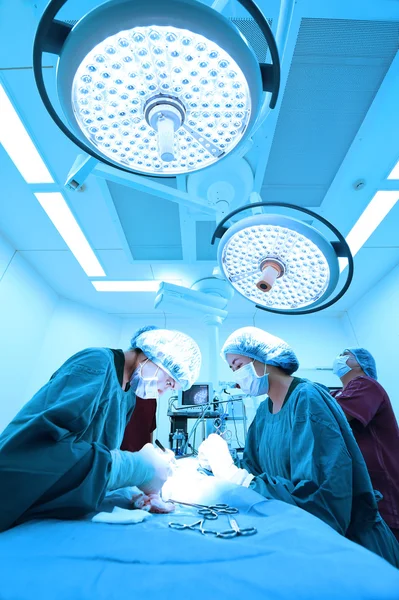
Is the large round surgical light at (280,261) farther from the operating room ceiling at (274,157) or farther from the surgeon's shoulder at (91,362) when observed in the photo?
Result: the surgeon's shoulder at (91,362)

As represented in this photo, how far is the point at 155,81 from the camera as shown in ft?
1.73

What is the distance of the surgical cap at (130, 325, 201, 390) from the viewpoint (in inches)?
46.9

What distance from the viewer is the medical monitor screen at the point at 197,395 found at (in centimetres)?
210

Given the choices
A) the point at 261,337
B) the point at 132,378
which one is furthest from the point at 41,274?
the point at 261,337

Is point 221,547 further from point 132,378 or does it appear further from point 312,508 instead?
point 132,378

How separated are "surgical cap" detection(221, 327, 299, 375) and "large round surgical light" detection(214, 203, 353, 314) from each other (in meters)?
0.51

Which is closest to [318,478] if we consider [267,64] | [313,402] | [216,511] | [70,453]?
[313,402]

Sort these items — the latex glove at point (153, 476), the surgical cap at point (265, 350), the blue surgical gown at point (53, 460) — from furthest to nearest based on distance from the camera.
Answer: the surgical cap at point (265, 350) < the latex glove at point (153, 476) < the blue surgical gown at point (53, 460)

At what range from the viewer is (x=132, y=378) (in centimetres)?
121

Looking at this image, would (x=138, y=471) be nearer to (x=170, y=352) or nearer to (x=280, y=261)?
(x=170, y=352)

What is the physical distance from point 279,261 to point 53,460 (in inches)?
29.2

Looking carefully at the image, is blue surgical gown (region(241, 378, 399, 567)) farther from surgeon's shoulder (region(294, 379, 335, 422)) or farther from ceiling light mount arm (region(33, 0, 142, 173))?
ceiling light mount arm (region(33, 0, 142, 173))

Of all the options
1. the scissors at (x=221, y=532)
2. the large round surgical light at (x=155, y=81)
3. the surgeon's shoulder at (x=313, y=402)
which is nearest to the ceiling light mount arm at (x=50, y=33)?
the large round surgical light at (x=155, y=81)

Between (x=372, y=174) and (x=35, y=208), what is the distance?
7.54 ft
